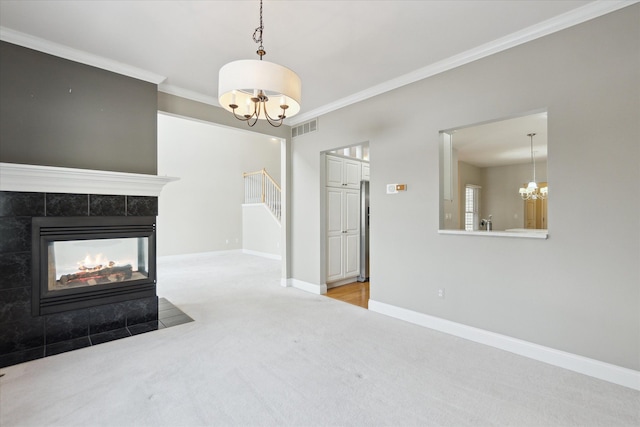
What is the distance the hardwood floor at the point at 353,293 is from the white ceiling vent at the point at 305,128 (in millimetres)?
2731

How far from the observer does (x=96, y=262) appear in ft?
10.7

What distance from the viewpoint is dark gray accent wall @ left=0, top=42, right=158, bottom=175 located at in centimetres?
280

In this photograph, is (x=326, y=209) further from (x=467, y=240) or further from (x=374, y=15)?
(x=374, y=15)

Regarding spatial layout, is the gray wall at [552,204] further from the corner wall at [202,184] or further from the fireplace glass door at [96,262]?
the corner wall at [202,184]

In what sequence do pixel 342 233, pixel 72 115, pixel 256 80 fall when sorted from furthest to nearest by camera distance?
pixel 342 233 → pixel 72 115 → pixel 256 80

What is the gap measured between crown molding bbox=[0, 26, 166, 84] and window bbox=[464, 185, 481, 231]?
29.2ft

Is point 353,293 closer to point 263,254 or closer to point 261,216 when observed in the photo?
point 263,254

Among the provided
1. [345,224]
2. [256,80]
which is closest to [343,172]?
[345,224]

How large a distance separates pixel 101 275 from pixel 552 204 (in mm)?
4612

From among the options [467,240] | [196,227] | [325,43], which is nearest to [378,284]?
[467,240]

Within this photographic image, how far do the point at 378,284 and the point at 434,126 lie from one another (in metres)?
2.11

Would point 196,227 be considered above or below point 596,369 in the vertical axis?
above

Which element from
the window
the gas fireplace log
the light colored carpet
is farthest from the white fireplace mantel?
the window

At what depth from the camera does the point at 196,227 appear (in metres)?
8.59
